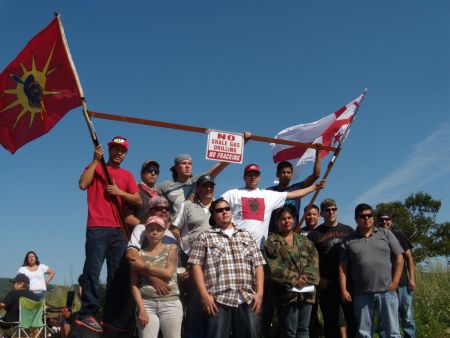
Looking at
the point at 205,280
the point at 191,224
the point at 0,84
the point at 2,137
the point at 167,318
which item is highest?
the point at 0,84

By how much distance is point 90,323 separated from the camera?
227 inches

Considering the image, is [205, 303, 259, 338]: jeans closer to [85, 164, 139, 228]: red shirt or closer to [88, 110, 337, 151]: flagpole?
[85, 164, 139, 228]: red shirt

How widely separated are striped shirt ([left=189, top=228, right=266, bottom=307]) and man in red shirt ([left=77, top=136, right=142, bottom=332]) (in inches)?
53.1

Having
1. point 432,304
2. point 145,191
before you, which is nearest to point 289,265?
point 145,191

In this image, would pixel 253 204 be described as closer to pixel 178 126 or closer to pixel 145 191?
pixel 145 191

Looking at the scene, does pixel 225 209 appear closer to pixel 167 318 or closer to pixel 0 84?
pixel 167 318

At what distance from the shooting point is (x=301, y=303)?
18.8 ft

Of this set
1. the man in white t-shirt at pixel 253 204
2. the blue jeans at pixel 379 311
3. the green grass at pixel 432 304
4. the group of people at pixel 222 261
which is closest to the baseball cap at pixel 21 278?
the group of people at pixel 222 261

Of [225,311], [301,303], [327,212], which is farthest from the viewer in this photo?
[327,212]

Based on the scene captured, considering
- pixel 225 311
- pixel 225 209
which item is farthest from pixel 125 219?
pixel 225 311

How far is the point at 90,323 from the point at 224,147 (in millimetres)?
3103

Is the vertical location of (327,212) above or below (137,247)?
above

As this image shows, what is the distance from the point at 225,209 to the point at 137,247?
1.07m

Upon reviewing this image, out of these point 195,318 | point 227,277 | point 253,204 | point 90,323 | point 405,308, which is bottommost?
point 90,323
